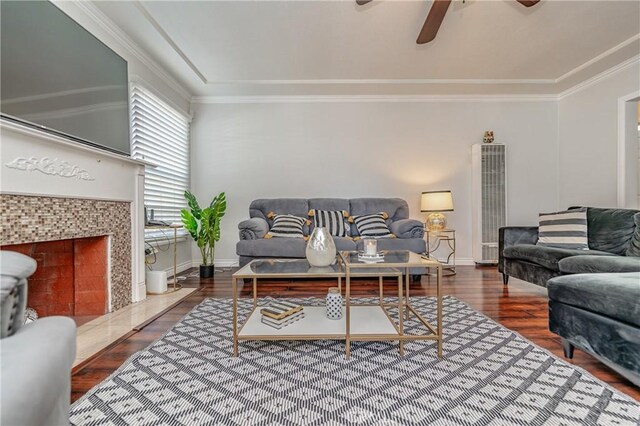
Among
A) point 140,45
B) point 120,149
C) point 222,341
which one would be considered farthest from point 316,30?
point 222,341

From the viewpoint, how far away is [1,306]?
62cm

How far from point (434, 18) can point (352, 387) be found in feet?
8.02

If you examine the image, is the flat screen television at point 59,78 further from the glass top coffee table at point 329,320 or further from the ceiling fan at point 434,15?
the ceiling fan at point 434,15

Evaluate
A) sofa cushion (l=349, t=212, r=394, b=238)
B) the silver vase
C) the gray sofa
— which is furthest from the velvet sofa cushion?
the silver vase

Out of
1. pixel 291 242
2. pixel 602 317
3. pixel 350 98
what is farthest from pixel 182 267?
pixel 602 317

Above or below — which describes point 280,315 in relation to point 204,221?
below

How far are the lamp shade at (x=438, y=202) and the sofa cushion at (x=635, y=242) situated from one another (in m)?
1.68

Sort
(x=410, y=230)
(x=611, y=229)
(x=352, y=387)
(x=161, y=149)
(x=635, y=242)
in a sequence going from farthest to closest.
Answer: (x=161, y=149) < (x=410, y=230) < (x=611, y=229) < (x=635, y=242) < (x=352, y=387)

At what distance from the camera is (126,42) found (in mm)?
2871

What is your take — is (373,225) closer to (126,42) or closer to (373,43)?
(373,43)

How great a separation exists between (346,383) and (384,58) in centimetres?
310

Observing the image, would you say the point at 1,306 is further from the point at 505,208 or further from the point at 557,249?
the point at 505,208

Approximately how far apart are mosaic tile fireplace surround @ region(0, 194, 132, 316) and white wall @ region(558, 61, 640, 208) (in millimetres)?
5198

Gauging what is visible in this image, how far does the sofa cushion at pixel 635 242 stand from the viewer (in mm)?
2365
